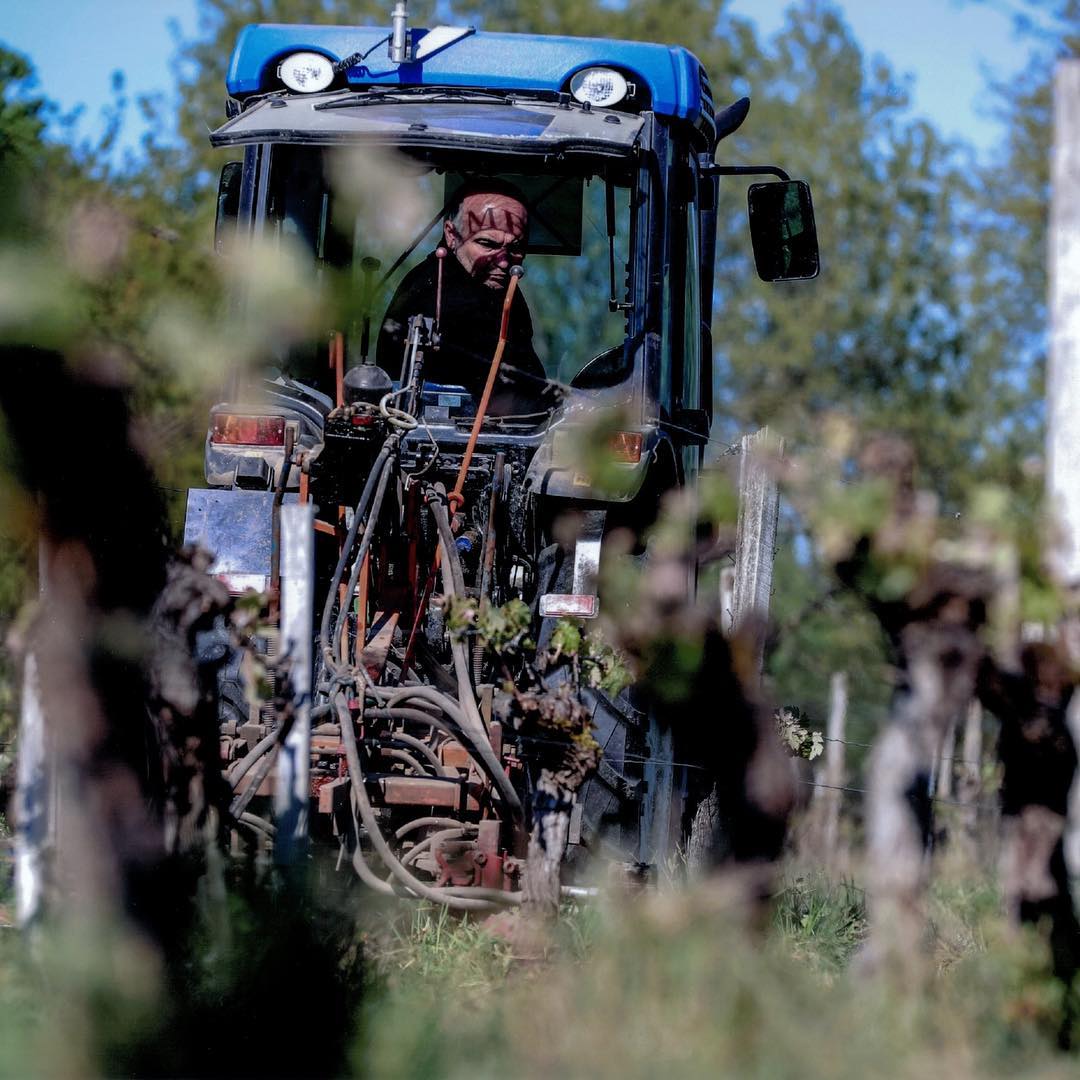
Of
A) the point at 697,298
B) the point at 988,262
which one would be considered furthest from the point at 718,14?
the point at 697,298

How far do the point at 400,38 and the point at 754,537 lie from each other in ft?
7.26

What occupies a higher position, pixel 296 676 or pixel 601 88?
pixel 601 88

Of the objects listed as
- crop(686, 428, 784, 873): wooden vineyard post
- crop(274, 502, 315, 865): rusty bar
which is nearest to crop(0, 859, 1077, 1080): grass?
crop(274, 502, 315, 865): rusty bar

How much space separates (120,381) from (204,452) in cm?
155

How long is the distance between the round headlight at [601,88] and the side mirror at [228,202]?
4.48 ft

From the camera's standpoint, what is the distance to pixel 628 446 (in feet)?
18.4

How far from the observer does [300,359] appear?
6730 millimetres

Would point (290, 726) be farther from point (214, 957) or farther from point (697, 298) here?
point (697, 298)

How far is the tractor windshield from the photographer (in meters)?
6.38

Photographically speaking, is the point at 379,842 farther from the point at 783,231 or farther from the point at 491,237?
the point at 783,231

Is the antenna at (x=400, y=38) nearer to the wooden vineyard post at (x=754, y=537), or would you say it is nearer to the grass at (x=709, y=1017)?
the wooden vineyard post at (x=754, y=537)

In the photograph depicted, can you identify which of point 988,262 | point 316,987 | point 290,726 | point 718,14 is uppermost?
point 718,14

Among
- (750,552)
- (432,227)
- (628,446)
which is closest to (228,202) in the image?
(432,227)

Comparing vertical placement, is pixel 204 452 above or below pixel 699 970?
above
